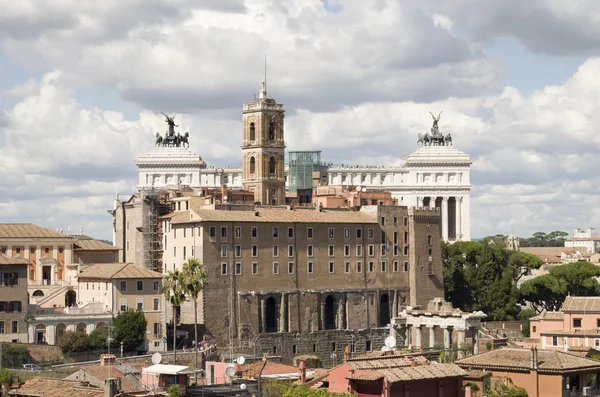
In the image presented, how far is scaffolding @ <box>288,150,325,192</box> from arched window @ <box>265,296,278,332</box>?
6217 centimetres

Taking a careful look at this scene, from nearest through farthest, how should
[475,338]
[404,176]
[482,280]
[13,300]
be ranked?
[13,300]
[475,338]
[482,280]
[404,176]

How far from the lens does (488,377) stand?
186 feet

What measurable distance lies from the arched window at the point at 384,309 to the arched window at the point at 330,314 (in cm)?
527

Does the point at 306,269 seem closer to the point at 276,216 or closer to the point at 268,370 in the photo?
the point at 276,216

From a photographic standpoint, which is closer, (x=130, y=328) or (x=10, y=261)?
(x=10, y=261)

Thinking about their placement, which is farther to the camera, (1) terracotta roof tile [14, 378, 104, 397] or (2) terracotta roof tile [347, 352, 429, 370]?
(1) terracotta roof tile [14, 378, 104, 397]

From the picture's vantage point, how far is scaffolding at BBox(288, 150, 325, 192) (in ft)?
580

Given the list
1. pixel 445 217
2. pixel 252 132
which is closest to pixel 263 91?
pixel 252 132

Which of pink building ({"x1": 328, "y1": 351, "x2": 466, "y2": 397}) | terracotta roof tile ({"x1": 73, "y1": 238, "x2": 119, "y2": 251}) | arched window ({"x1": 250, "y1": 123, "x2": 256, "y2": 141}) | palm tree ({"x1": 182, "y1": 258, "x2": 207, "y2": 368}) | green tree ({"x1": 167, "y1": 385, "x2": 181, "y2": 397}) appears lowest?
green tree ({"x1": 167, "y1": 385, "x2": 181, "y2": 397})

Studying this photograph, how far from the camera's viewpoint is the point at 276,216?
4560 inches

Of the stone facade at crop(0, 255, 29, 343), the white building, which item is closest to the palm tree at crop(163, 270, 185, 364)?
the stone facade at crop(0, 255, 29, 343)

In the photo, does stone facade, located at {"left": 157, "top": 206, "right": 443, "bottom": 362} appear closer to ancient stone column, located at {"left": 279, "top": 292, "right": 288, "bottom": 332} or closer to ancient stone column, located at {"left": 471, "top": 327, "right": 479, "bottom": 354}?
ancient stone column, located at {"left": 279, "top": 292, "right": 288, "bottom": 332}

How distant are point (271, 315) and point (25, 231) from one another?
2192 centimetres

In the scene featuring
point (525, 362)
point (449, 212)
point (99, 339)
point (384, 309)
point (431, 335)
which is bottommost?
point (431, 335)
